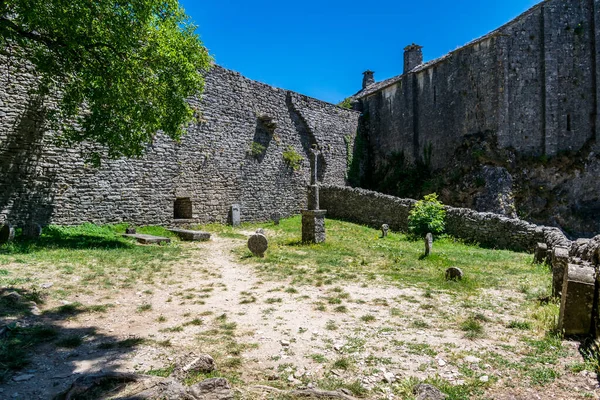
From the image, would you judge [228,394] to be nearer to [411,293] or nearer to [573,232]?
[411,293]

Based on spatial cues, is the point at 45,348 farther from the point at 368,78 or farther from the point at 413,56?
the point at 368,78

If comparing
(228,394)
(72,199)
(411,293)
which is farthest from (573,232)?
(72,199)

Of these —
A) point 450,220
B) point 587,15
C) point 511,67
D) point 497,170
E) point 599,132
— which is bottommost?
point 450,220

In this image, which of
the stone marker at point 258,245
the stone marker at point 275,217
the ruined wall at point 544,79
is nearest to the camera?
the stone marker at point 258,245

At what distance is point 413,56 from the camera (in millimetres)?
25859

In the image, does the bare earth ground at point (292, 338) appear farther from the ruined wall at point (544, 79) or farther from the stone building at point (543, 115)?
the ruined wall at point (544, 79)

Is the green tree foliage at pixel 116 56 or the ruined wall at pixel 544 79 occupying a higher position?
the ruined wall at pixel 544 79

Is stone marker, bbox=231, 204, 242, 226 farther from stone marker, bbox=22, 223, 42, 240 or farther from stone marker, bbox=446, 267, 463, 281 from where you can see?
stone marker, bbox=446, 267, 463, 281

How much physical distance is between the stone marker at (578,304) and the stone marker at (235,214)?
14972mm

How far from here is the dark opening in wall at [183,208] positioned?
16641mm

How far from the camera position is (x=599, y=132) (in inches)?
773

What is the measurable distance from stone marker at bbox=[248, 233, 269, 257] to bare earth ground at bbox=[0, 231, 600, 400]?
277 cm

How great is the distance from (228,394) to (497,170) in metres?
20.0

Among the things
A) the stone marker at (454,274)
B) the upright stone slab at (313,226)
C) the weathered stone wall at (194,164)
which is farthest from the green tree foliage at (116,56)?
the stone marker at (454,274)
